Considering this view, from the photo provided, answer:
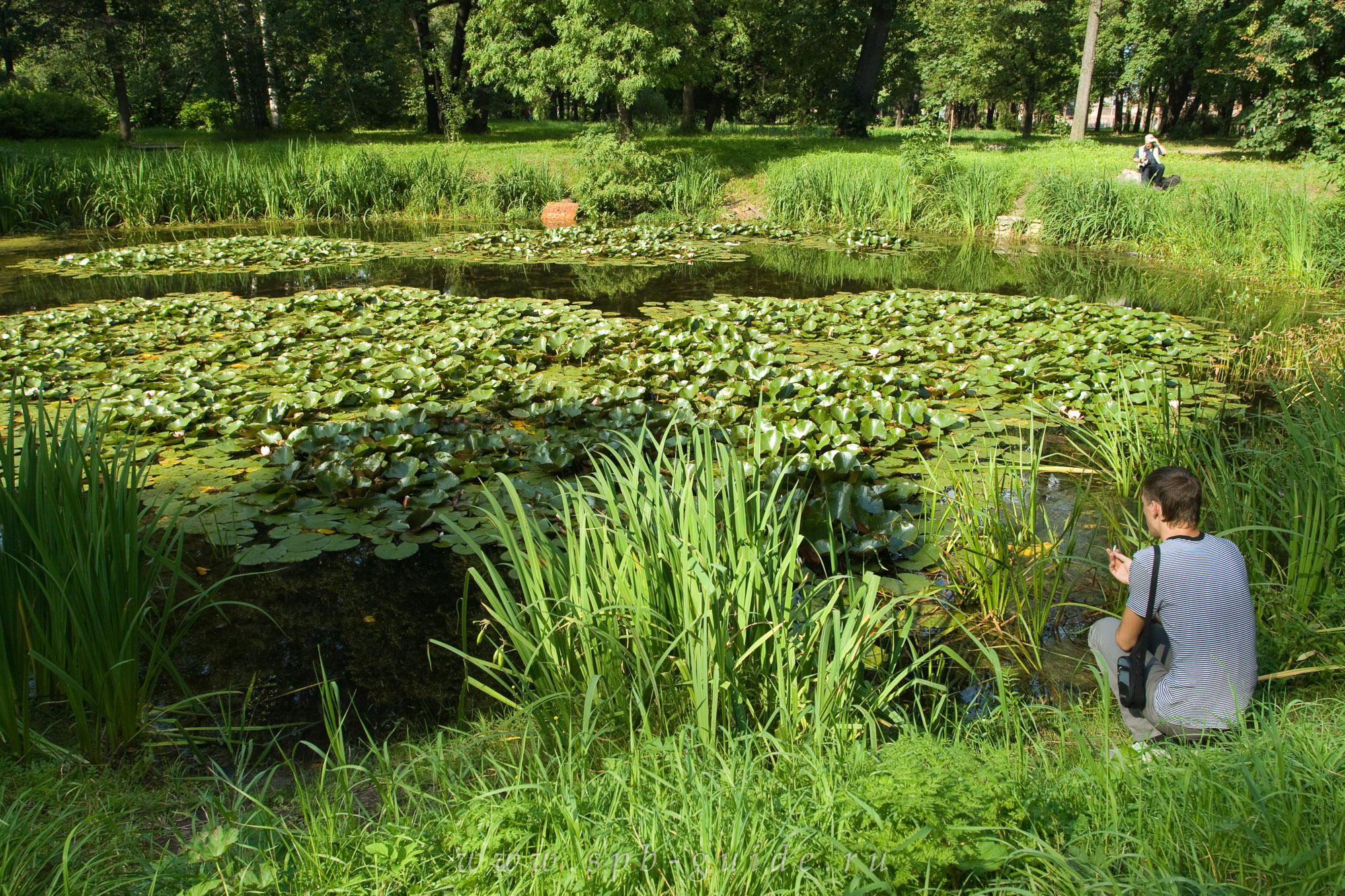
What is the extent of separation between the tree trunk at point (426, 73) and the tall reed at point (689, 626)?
23.1 m

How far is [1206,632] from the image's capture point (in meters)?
2.54

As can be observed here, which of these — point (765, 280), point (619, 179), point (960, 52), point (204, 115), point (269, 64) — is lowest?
point (765, 280)

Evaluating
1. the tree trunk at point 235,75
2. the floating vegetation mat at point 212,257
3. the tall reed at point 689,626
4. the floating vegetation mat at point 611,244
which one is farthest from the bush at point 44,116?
the tall reed at point 689,626

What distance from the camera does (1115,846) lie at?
190 centimetres

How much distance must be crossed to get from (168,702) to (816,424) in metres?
3.44

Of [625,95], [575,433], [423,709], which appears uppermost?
[625,95]

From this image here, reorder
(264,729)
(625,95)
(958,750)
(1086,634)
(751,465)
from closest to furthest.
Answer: (958,750) < (264,729) < (1086,634) < (751,465) < (625,95)

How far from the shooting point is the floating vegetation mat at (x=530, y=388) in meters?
4.40

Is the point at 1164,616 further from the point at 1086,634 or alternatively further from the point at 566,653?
the point at 566,653

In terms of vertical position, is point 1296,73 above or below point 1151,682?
above

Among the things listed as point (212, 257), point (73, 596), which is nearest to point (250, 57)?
point (212, 257)

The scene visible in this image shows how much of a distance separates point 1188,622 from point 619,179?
14169 mm

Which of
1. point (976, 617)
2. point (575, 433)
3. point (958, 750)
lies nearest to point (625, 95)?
point (575, 433)

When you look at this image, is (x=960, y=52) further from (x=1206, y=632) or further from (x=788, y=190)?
(x=1206, y=632)
